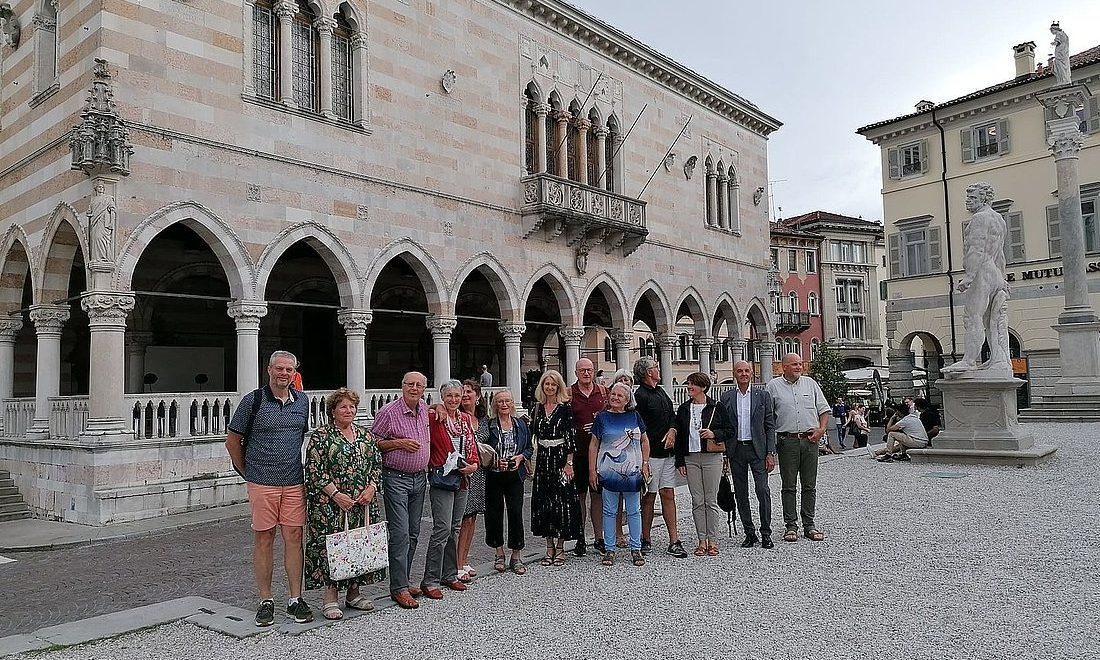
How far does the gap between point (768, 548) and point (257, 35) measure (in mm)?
11526

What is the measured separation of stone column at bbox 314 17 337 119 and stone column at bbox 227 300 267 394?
3.80m

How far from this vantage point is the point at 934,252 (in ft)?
107

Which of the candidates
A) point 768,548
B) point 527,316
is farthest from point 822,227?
point 768,548

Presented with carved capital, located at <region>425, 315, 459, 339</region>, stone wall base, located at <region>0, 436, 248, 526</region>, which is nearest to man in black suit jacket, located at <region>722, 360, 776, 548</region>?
stone wall base, located at <region>0, 436, 248, 526</region>

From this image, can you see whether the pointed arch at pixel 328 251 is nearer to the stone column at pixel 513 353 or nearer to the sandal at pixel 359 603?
the stone column at pixel 513 353

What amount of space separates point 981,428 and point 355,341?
10.7 m

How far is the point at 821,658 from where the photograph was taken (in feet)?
15.8

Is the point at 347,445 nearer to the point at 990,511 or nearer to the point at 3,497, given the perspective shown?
the point at 990,511

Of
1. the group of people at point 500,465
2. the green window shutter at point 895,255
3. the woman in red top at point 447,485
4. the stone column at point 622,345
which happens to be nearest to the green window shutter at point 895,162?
the green window shutter at point 895,255

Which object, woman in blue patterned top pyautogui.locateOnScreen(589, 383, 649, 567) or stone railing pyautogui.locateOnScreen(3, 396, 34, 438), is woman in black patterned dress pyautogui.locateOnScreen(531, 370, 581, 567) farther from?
stone railing pyautogui.locateOnScreen(3, 396, 34, 438)

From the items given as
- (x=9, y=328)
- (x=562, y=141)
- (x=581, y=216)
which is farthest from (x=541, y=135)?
(x=9, y=328)

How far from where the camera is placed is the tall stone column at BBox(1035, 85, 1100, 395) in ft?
70.3

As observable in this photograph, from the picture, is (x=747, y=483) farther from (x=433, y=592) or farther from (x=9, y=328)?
(x=9, y=328)

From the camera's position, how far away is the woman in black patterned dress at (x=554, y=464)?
287 inches
